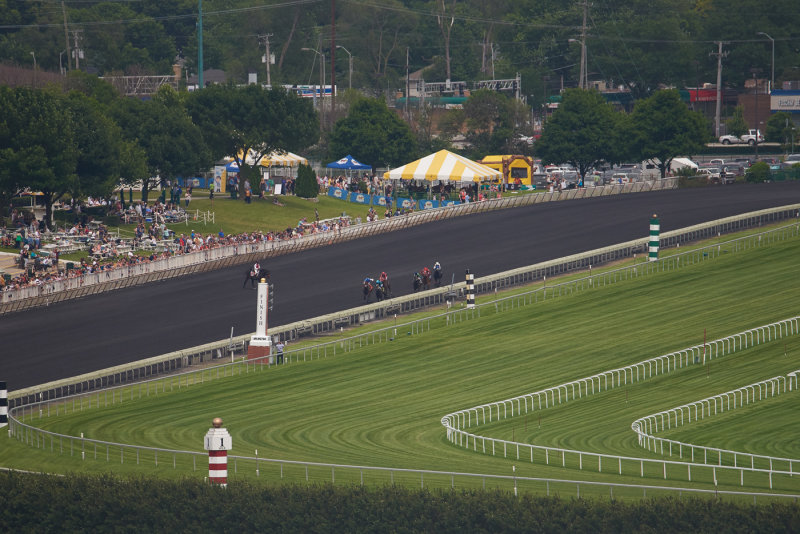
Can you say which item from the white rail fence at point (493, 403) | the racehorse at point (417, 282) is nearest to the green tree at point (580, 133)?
the racehorse at point (417, 282)

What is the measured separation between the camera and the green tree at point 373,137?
96.3 meters

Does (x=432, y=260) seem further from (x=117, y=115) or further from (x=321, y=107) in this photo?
(x=321, y=107)

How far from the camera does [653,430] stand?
32.5 meters

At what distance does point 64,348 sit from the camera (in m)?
46.5

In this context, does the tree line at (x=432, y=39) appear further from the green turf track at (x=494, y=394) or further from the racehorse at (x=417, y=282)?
the green turf track at (x=494, y=394)

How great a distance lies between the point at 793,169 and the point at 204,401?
5218cm

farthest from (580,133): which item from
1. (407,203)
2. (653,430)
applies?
(653,430)

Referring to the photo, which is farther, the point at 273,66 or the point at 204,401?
the point at 273,66

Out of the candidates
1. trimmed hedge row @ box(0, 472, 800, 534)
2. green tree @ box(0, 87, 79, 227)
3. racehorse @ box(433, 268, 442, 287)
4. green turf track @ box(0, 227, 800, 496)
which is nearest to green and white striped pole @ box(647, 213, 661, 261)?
green turf track @ box(0, 227, 800, 496)

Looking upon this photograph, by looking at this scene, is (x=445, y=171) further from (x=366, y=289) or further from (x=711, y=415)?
(x=711, y=415)

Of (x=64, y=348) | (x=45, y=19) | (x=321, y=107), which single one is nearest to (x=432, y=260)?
(x=64, y=348)

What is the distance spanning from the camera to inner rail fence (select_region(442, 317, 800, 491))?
91.1 ft

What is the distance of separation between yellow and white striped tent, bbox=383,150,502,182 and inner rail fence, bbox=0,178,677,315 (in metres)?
2.41

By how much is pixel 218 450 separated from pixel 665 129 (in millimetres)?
63665
